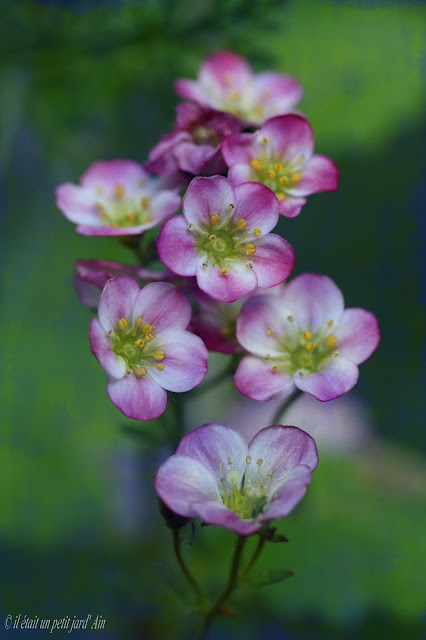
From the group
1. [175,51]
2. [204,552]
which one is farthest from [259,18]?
[204,552]

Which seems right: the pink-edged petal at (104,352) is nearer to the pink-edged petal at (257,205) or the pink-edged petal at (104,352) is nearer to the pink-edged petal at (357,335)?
the pink-edged petal at (257,205)

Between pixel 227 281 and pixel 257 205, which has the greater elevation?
pixel 257 205

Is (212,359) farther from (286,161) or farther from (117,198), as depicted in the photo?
(286,161)

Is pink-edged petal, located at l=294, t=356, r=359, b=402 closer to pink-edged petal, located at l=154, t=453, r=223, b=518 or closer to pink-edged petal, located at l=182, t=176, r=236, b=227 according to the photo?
pink-edged petal, located at l=154, t=453, r=223, b=518

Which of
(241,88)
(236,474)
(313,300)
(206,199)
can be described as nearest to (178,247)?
(206,199)

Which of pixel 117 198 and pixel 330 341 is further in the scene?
pixel 117 198

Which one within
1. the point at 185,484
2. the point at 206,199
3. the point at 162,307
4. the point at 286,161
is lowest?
the point at 185,484

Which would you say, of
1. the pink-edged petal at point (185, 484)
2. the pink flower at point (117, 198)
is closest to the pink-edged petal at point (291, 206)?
the pink flower at point (117, 198)
